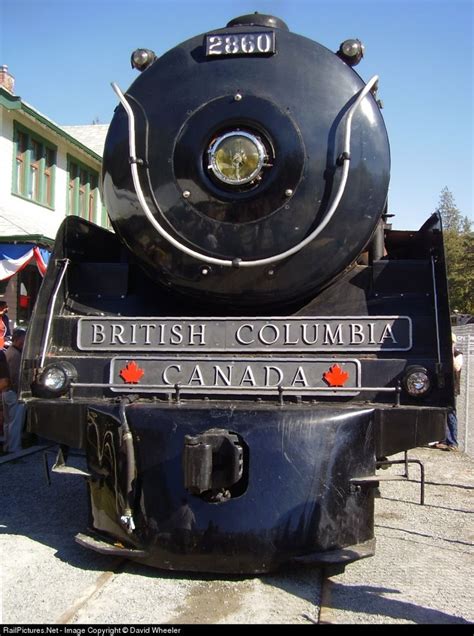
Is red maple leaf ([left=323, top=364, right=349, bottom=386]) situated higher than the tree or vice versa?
the tree

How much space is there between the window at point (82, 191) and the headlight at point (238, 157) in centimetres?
1392

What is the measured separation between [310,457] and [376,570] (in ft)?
3.19

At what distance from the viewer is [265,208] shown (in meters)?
3.88

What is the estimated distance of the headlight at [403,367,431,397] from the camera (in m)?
3.64

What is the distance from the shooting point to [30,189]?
15.5 meters

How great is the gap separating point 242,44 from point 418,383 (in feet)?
7.26

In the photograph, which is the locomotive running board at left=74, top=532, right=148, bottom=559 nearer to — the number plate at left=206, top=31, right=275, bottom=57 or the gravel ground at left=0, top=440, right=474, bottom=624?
the gravel ground at left=0, top=440, right=474, bottom=624

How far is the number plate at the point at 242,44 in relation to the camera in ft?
13.1

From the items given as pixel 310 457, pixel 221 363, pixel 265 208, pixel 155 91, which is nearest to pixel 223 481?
pixel 310 457

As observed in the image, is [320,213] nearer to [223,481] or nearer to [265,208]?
[265,208]

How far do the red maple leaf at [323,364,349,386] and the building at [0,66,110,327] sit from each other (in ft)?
29.4

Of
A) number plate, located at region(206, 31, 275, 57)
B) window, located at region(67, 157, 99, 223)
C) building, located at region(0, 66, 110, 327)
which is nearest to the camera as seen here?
number plate, located at region(206, 31, 275, 57)

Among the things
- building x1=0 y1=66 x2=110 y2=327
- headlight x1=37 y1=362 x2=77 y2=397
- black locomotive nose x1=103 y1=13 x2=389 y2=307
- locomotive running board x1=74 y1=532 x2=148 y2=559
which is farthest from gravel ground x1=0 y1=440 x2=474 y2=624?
building x1=0 y1=66 x2=110 y2=327

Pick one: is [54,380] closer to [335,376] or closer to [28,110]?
[335,376]
